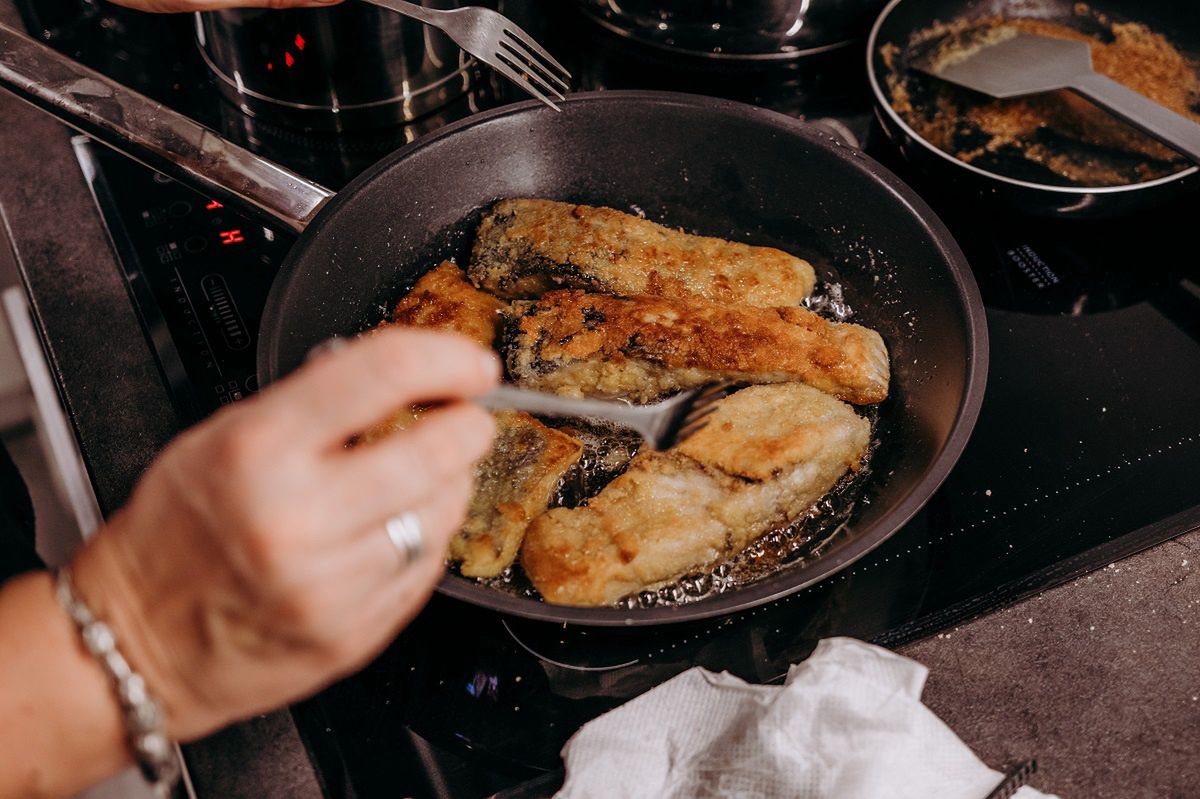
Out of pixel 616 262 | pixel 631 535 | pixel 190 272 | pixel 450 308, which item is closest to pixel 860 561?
pixel 631 535

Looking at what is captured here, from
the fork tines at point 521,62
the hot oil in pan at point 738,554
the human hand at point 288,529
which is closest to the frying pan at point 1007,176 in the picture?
the hot oil in pan at point 738,554

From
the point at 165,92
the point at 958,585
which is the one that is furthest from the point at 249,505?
the point at 165,92

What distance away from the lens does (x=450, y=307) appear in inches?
56.5

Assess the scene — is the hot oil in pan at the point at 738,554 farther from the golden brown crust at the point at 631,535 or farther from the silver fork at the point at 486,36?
the silver fork at the point at 486,36

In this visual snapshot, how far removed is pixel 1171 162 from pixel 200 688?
1689mm

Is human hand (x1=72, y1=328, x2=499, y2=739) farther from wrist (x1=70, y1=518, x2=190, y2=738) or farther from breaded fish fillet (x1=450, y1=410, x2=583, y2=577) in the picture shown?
breaded fish fillet (x1=450, y1=410, x2=583, y2=577)

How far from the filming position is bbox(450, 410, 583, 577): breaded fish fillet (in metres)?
1.19

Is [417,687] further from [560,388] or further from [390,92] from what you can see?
[390,92]

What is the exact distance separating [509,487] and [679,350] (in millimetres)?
317

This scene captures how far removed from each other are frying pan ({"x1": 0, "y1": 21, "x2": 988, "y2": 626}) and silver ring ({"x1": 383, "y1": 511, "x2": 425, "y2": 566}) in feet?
1.62

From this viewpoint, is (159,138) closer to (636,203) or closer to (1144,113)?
(636,203)

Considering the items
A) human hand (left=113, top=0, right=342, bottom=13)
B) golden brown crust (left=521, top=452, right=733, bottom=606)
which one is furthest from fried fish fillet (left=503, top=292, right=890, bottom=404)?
human hand (left=113, top=0, right=342, bottom=13)

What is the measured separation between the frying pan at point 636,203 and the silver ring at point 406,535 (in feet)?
1.62

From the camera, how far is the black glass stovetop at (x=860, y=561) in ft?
3.62
